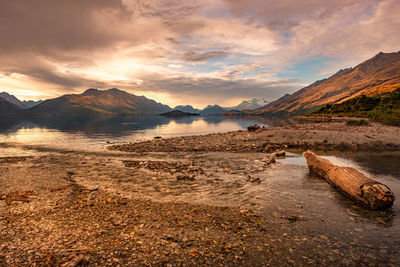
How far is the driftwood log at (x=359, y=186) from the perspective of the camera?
36.5ft

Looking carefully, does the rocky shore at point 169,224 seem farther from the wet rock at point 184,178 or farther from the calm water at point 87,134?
the calm water at point 87,134

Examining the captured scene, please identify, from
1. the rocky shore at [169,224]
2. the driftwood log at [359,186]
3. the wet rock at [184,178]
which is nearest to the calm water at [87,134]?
the rocky shore at [169,224]

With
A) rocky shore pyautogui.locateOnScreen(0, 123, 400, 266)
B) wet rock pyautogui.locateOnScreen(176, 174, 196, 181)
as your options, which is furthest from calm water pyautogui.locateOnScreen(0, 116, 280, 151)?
wet rock pyautogui.locateOnScreen(176, 174, 196, 181)

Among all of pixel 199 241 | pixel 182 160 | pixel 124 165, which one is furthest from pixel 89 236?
pixel 182 160

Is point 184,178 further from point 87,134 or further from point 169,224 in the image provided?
point 87,134

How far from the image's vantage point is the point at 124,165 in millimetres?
23500

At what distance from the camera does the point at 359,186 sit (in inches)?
488

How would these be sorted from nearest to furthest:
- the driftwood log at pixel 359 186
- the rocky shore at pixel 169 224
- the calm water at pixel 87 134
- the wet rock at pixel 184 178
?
the rocky shore at pixel 169 224 < the driftwood log at pixel 359 186 < the wet rock at pixel 184 178 < the calm water at pixel 87 134

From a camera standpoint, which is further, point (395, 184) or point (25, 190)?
point (395, 184)

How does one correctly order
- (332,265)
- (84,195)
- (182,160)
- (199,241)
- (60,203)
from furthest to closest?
1. (182,160)
2. (84,195)
3. (60,203)
4. (199,241)
5. (332,265)

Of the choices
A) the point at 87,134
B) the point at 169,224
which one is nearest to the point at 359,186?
the point at 169,224

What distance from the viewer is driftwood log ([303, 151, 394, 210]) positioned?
11.1 m

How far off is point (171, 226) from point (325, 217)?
8158 mm

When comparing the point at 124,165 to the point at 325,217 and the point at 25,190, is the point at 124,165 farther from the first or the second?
the point at 325,217
